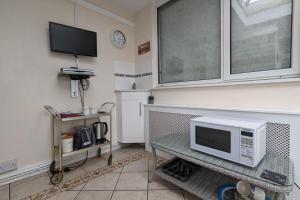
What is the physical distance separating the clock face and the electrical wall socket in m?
2.05

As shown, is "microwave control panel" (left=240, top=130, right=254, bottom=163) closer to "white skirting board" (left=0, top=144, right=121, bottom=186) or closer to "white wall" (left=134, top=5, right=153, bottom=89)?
"white wall" (left=134, top=5, right=153, bottom=89)

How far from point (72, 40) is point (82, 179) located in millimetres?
1704

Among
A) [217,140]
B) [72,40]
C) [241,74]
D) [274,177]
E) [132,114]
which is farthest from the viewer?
[132,114]

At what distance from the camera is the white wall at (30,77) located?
5.32 ft

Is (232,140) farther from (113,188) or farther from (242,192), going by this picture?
(113,188)

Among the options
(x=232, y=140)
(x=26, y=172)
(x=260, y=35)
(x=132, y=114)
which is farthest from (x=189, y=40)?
(x=26, y=172)

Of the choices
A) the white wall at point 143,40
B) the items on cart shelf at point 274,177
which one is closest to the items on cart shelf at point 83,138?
the white wall at point 143,40

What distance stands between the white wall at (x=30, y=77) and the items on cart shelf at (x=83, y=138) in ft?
1.28

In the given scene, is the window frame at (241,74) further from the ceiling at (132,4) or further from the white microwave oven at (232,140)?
the white microwave oven at (232,140)

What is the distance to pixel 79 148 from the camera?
182 cm

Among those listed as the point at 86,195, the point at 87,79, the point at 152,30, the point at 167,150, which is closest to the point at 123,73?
the point at 87,79

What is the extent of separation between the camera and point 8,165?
162 centimetres

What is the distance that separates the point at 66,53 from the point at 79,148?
4.05 feet

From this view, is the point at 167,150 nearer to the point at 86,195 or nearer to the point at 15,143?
the point at 86,195
